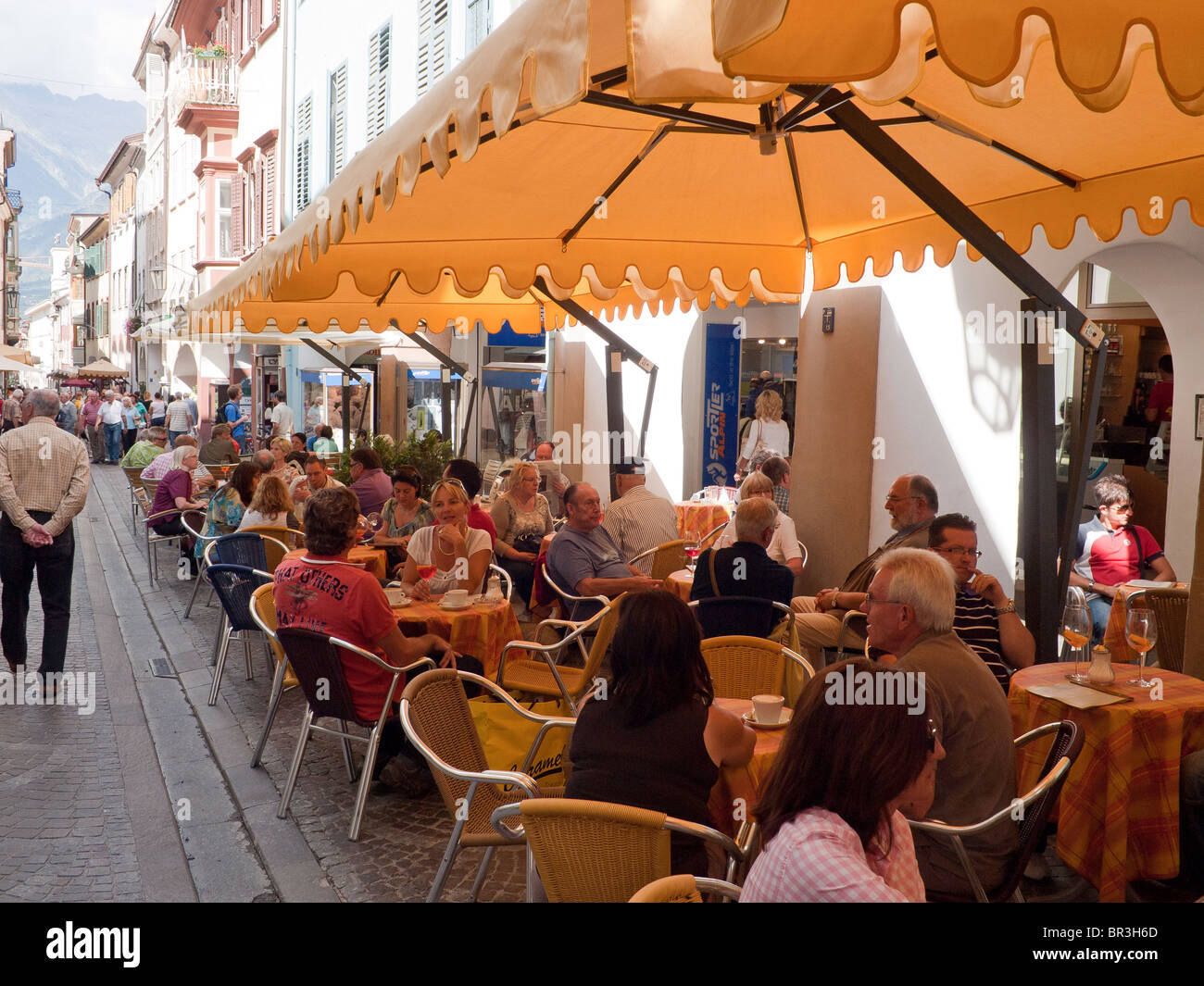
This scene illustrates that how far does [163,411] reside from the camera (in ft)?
95.3

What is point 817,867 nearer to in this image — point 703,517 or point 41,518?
point 41,518

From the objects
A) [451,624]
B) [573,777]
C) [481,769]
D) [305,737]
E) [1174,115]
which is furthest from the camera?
[451,624]

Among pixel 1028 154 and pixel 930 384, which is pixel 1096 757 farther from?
pixel 930 384

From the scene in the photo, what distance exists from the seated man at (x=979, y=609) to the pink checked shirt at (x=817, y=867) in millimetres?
2373

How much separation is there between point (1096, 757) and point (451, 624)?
3.18m

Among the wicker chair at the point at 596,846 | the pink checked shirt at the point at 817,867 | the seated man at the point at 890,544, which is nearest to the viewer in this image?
the pink checked shirt at the point at 817,867

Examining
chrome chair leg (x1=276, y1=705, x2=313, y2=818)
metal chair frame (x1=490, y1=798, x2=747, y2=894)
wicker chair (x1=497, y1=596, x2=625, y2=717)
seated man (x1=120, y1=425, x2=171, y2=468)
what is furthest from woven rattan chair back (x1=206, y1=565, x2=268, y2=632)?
seated man (x1=120, y1=425, x2=171, y2=468)

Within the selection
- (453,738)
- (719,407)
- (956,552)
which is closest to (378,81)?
(719,407)

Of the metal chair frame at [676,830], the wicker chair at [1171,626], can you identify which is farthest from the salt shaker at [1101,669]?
the metal chair frame at [676,830]

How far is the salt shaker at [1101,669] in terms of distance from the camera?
4438 millimetres

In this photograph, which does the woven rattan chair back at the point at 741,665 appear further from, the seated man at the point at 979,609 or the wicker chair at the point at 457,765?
the wicker chair at the point at 457,765

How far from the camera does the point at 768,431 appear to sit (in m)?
12.2

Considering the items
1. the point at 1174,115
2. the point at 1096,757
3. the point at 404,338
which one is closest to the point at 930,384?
the point at 1174,115

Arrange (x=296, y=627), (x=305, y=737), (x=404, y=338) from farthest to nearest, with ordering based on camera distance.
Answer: (x=404, y=338) < (x=305, y=737) < (x=296, y=627)
